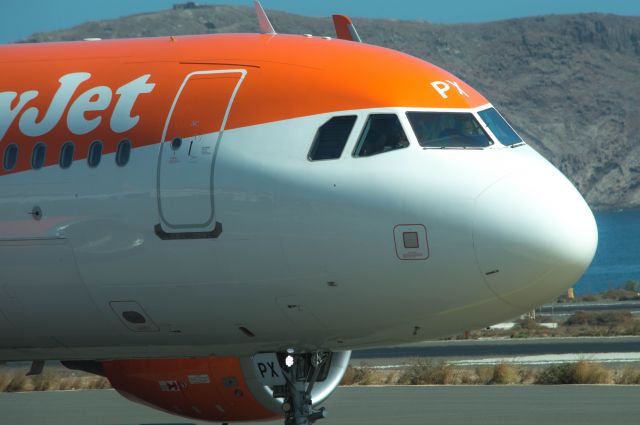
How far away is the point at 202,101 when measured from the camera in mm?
14945

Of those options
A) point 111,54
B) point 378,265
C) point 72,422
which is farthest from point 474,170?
point 72,422

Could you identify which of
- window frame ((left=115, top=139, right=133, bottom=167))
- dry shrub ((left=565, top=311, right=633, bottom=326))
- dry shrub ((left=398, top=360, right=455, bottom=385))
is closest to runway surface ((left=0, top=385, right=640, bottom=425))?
dry shrub ((left=398, top=360, right=455, bottom=385))

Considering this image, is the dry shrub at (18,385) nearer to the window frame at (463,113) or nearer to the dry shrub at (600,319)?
the window frame at (463,113)

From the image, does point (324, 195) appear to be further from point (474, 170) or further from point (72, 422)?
point (72, 422)

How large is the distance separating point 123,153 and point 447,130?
11.2 feet

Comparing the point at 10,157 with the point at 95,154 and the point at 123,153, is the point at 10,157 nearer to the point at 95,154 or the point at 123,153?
the point at 95,154

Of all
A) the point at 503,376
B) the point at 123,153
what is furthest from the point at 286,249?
the point at 503,376

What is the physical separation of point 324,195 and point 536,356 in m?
23.9

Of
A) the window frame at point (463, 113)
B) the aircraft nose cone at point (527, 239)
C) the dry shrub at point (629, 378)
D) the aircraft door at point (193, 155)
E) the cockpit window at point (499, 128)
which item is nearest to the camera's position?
the aircraft nose cone at point (527, 239)

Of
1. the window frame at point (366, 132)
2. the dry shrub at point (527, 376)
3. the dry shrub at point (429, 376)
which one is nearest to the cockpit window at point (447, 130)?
the window frame at point (366, 132)

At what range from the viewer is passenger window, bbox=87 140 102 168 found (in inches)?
595

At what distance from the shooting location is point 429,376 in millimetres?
30500

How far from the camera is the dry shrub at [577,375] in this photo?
94.6 ft

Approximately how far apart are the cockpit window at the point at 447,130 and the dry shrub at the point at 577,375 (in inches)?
599
